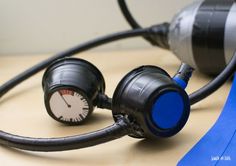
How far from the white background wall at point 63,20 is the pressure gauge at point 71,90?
0.37 meters

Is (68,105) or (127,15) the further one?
(127,15)

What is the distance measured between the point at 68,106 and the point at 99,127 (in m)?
0.05

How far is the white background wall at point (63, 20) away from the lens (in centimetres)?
88

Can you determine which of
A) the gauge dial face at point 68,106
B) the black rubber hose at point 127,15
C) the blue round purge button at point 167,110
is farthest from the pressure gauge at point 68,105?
the black rubber hose at point 127,15

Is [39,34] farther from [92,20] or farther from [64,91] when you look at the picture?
[64,91]

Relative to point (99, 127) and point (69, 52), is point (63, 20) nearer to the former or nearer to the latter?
point (69, 52)

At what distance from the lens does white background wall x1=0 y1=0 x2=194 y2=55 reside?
0.88 metres

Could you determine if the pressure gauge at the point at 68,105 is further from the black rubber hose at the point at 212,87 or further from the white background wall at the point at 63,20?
the white background wall at the point at 63,20

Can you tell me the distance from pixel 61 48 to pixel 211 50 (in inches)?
15.5

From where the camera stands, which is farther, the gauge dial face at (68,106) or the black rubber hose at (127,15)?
the black rubber hose at (127,15)

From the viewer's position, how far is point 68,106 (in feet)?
1.68

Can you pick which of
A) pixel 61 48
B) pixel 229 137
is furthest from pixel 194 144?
pixel 61 48

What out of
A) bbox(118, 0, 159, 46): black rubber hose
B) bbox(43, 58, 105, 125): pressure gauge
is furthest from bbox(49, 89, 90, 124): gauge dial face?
bbox(118, 0, 159, 46): black rubber hose

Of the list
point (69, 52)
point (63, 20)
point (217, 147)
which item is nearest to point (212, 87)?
point (217, 147)
